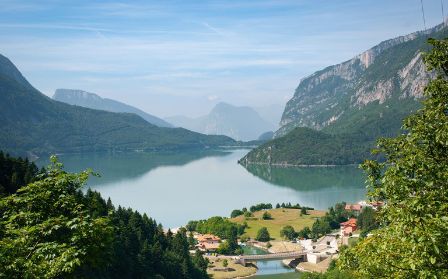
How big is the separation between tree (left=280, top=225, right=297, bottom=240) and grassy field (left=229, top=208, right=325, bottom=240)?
109 centimetres

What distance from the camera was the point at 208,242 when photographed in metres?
80.9

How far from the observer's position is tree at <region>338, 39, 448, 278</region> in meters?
7.70

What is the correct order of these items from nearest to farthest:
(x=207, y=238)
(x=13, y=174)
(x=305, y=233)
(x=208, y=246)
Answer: (x=13, y=174) → (x=208, y=246) → (x=207, y=238) → (x=305, y=233)

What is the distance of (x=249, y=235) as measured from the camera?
9175 cm

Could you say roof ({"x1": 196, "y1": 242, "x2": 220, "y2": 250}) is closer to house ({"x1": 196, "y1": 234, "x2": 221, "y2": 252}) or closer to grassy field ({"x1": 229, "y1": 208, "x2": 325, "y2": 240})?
house ({"x1": 196, "y1": 234, "x2": 221, "y2": 252})

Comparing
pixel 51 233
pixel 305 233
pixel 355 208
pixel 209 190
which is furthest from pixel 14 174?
pixel 209 190

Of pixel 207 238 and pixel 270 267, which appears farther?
pixel 207 238

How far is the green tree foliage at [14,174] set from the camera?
44.5 m

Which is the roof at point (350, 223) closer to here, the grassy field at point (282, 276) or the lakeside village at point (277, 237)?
the lakeside village at point (277, 237)

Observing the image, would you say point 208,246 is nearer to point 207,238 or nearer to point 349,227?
point 207,238

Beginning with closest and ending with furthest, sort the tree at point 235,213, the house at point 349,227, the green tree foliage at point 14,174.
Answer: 1. the green tree foliage at point 14,174
2. the house at point 349,227
3. the tree at point 235,213

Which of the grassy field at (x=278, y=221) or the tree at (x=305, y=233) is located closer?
the tree at (x=305, y=233)

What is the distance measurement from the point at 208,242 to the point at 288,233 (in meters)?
16.9

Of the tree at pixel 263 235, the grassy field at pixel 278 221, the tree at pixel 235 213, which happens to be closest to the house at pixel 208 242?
the tree at pixel 263 235
